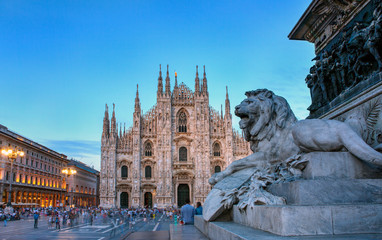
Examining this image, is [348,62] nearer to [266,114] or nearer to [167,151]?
[266,114]

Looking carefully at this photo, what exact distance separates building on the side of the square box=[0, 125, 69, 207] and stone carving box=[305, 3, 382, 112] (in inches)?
1082

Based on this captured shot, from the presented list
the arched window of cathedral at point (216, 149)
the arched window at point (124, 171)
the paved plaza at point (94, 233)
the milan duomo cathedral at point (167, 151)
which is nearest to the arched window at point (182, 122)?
the milan duomo cathedral at point (167, 151)

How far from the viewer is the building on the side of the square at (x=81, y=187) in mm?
47594

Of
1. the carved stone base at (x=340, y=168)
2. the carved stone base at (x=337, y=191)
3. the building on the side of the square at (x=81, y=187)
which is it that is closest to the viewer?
the carved stone base at (x=337, y=191)

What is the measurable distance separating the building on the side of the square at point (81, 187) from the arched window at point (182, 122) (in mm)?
17315

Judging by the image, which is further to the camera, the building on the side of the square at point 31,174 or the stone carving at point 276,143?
the building on the side of the square at point 31,174

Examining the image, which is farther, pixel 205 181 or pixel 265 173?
pixel 205 181

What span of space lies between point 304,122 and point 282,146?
0.65 meters

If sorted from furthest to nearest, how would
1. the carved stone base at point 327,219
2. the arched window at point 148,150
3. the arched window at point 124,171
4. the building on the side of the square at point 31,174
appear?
the arched window at point 148,150
the arched window at point 124,171
the building on the side of the square at point 31,174
the carved stone base at point 327,219

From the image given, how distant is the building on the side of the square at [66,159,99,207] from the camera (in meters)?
47.6

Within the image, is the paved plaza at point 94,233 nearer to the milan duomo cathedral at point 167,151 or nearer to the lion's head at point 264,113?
the lion's head at point 264,113

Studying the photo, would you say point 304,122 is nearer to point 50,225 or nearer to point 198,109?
point 50,225

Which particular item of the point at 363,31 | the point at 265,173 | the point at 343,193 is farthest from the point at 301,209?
the point at 363,31

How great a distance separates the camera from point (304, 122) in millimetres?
2936
